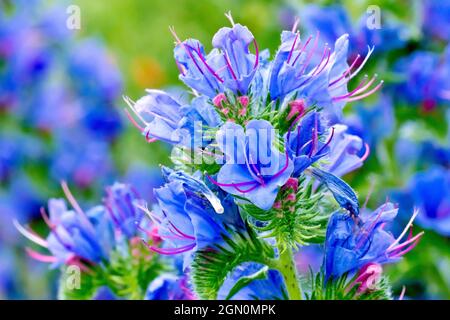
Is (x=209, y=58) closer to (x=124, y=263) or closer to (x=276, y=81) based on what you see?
(x=276, y=81)

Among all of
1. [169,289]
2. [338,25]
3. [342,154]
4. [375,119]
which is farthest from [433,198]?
[169,289]

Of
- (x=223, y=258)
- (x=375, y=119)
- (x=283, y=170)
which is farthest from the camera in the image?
(x=375, y=119)

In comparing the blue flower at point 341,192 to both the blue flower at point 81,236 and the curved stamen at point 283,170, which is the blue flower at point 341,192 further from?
the blue flower at point 81,236

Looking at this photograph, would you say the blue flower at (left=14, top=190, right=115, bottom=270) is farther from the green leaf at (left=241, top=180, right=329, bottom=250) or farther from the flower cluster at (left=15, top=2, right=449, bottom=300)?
the green leaf at (left=241, top=180, right=329, bottom=250)

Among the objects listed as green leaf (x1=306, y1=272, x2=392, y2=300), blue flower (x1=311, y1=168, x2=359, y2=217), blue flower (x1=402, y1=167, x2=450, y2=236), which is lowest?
green leaf (x1=306, y1=272, x2=392, y2=300)

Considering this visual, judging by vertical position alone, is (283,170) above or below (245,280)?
above

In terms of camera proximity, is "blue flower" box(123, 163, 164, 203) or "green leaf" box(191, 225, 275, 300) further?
"blue flower" box(123, 163, 164, 203)

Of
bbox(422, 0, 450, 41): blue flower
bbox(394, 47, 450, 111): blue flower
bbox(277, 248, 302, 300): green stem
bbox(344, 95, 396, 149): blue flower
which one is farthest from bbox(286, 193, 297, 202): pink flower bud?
bbox(422, 0, 450, 41): blue flower

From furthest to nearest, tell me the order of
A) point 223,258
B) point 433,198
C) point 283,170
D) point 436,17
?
point 436,17
point 433,198
point 223,258
point 283,170

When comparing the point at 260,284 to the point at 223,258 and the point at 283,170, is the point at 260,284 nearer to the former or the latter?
the point at 223,258
